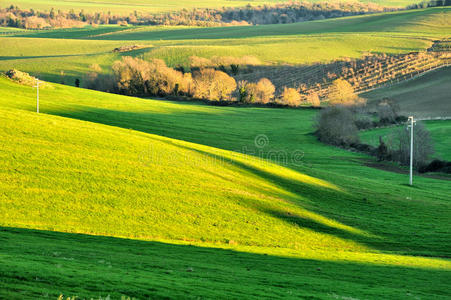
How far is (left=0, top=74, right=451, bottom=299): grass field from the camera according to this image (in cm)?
1920

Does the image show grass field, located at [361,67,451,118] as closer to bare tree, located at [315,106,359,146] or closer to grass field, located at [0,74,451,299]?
bare tree, located at [315,106,359,146]

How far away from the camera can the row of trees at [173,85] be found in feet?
415

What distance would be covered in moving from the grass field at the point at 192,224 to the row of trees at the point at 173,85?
76.7 m

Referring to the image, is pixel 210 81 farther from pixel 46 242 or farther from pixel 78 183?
pixel 46 242

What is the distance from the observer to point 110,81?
128250 mm

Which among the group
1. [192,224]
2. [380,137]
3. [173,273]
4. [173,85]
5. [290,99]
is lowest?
[290,99]

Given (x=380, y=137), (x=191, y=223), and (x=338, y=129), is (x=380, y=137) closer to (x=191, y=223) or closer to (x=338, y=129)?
(x=338, y=129)

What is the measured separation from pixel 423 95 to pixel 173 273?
5053 inches

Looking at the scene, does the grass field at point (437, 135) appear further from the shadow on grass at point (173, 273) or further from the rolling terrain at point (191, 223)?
the shadow on grass at point (173, 273)

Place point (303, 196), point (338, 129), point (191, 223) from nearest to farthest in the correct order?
point (191, 223) → point (303, 196) → point (338, 129)

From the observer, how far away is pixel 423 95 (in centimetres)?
13775

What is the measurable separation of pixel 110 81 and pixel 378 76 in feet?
243

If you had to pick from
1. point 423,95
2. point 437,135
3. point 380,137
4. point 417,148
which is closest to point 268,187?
point 417,148

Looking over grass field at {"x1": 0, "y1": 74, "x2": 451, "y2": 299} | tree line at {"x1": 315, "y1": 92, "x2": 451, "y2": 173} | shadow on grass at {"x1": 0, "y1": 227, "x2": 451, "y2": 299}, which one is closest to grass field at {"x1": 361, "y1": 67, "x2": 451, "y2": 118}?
tree line at {"x1": 315, "y1": 92, "x2": 451, "y2": 173}
